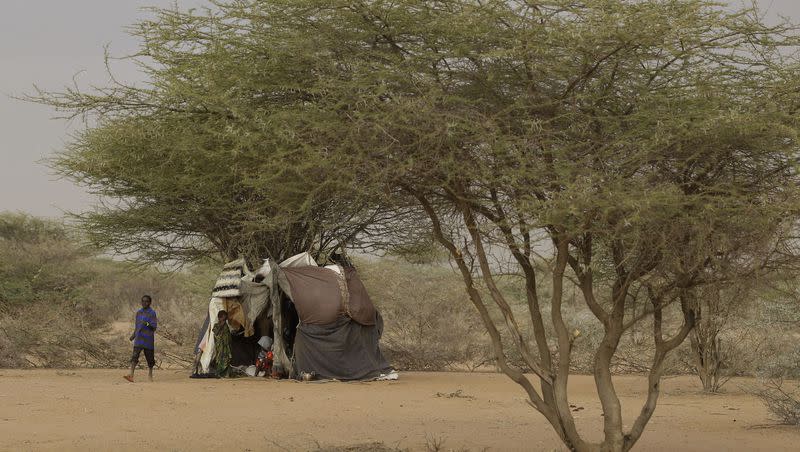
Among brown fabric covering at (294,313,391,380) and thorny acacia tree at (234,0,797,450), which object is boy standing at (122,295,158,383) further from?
thorny acacia tree at (234,0,797,450)

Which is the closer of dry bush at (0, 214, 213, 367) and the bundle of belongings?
the bundle of belongings

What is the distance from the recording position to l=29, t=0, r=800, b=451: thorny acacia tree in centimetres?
752

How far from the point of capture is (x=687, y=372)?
20266mm

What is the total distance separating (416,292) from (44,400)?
13.9 m

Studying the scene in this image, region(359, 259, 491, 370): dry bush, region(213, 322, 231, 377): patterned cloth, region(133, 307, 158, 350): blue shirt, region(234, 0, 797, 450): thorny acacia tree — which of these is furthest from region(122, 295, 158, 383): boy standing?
region(234, 0, 797, 450): thorny acacia tree

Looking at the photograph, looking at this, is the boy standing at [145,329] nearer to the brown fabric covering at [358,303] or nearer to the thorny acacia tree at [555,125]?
the brown fabric covering at [358,303]

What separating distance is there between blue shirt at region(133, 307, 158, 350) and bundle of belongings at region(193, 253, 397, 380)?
1452mm

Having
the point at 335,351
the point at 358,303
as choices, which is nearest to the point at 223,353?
the point at 335,351

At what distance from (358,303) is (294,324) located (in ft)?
5.49

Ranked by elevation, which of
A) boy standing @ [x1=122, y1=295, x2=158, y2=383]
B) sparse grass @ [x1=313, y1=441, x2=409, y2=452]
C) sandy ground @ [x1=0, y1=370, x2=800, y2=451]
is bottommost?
sandy ground @ [x1=0, y1=370, x2=800, y2=451]

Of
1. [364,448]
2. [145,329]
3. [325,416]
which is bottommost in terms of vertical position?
[325,416]

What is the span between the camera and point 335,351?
18984 mm

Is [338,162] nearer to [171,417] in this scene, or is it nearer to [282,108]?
→ [282,108]

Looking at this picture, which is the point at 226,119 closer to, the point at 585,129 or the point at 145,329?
the point at 585,129
